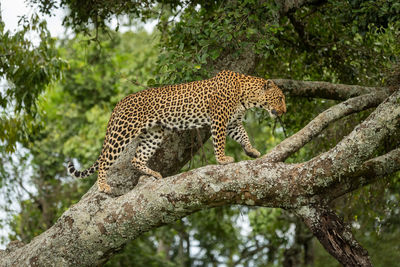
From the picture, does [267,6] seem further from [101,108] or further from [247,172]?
[101,108]

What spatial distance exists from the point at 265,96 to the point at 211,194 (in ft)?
7.20

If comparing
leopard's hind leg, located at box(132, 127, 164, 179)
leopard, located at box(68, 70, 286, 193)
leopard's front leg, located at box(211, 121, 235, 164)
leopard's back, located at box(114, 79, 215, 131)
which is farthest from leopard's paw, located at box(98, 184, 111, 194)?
leopard's front leg, located at box(211, 121, 235, 164)

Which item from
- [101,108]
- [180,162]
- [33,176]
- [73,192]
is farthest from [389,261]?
[101,108]

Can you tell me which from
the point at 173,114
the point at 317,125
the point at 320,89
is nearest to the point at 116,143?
the point at 173,114

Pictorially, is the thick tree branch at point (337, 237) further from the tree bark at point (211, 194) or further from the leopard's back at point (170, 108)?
the leopard's back at point (170, 108)

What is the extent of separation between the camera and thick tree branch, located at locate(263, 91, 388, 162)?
6364 millimetres

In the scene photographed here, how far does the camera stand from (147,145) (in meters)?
7.82

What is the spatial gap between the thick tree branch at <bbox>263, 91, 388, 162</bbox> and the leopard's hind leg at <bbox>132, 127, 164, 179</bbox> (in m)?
1.94

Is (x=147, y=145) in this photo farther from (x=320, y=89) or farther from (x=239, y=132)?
(x=320, y=89)

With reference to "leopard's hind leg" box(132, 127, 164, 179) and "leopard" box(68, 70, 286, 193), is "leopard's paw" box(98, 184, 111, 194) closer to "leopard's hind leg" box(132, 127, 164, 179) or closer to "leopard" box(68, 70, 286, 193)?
"leopard" box(68, 70, 286, 193)

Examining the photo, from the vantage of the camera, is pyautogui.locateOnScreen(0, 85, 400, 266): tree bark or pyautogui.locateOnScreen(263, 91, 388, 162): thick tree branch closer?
pyautogui.locateOnScreen(0, 85, 400, 266): tree bark

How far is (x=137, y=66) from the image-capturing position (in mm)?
20391

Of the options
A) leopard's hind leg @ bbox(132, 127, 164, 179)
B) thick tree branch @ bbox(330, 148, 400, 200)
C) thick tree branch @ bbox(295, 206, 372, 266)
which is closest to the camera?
thick tree branch @ bbox(295, 206, 372, 266)

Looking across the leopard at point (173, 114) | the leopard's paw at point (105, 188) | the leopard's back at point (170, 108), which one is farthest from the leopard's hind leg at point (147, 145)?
the leopard's paw at point (105, 188)
